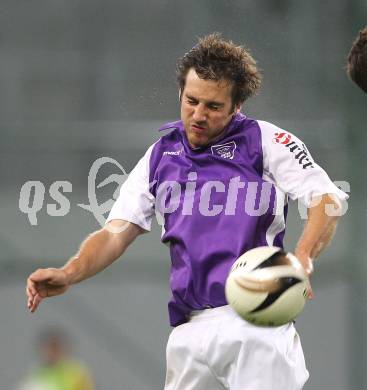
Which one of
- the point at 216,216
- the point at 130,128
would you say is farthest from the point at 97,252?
the point at 130,128

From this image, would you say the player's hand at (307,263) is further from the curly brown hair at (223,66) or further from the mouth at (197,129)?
the curly brown hair at (223,66)

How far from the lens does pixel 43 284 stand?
4.32 m

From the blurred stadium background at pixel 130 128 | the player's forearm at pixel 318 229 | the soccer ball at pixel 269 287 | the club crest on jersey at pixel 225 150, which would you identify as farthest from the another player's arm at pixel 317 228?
the blurred stadium background at pixel 130 128

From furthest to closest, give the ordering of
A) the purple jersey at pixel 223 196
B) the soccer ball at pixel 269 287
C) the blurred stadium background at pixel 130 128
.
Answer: the blurred stadium background at pixel 130 128 → the purple jersey at pixel 223 196 → the soccer ball at pixel 269 287

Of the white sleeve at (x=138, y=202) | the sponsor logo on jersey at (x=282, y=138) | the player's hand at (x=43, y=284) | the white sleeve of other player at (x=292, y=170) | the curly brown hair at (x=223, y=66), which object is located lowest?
the player's hand at (x=43, y=284)

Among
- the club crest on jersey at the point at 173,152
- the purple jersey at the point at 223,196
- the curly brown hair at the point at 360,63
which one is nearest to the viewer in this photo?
the curly brown hair at the point at 360,63

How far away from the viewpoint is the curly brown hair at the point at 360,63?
420 centimetres

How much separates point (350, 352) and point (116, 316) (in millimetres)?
1416

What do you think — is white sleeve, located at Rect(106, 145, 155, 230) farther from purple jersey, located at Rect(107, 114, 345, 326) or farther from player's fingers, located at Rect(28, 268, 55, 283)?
player's fingers, located at Rect(28, 268, 55, 283)

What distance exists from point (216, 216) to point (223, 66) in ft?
2.08

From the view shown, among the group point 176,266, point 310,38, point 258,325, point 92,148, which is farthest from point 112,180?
point 258,325

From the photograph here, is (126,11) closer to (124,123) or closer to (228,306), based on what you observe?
(124,123)

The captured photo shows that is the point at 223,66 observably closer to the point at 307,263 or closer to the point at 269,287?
the point at 307,263

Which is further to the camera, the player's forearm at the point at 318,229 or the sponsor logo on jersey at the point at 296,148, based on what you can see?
the sponsor logo on jersey at the point at 296,148
